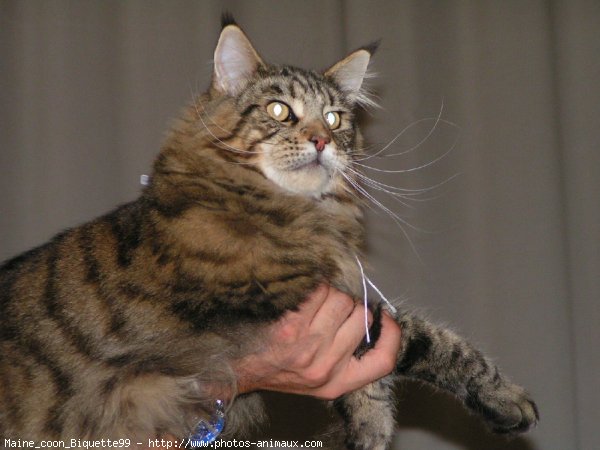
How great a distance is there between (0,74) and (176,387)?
146 centimetres

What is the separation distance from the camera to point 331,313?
112cm

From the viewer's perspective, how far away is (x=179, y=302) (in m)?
1.03

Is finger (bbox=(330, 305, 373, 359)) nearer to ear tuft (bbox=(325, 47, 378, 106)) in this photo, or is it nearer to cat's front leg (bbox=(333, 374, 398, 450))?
cat's front leg (bbox=(333, 374, 398, 450))

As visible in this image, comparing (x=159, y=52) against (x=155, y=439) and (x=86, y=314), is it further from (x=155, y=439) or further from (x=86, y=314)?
(x=155, y=439)

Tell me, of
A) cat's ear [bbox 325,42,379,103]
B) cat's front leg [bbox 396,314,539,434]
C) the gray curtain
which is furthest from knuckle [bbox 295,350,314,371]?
the gray curtain

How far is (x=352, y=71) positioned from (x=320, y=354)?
73 centimetres

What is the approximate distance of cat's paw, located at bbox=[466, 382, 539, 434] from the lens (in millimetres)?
1167

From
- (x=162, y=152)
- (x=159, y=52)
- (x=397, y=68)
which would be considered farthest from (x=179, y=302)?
(x=397, y=68)

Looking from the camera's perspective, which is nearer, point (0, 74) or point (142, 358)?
point (142, 358)

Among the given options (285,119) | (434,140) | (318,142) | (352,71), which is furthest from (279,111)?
(434,140)

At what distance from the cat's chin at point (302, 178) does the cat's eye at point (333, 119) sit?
0.52ft

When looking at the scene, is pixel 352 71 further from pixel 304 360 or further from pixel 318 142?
pixel 304 360

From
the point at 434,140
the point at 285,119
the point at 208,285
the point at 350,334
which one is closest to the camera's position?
the point at 208,285

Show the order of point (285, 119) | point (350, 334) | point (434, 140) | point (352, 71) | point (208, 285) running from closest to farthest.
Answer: point (208, 285) < point (350, 334) < point (285, 119) < point (352, 71) < point (434, 140)
